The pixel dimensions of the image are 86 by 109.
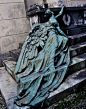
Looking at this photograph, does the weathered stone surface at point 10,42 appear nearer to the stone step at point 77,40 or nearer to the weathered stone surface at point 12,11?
the weathered stone surface at point 12,11

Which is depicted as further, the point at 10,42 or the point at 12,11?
the point at 10,42

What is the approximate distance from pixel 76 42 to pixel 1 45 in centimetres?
267

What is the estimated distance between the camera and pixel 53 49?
2.92 metres

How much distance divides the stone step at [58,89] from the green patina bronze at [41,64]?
0.36 ft

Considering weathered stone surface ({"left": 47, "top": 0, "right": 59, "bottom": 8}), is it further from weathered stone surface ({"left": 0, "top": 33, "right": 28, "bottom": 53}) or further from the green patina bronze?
the green patina bronze

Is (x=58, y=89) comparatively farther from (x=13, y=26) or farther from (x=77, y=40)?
(x=13, y=26)

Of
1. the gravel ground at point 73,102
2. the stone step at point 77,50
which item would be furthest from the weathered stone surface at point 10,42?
the gravel ground at point 73,102

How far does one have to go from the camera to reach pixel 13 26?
15.4ft

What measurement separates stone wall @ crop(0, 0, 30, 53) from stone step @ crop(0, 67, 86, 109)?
1858 millimetres

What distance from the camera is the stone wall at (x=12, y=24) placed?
14.8 ft

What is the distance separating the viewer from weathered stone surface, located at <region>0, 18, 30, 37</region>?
452 cm

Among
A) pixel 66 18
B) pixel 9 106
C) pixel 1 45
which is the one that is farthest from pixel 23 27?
pixel 9 106

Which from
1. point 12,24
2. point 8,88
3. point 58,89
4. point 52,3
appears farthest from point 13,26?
point 58,89

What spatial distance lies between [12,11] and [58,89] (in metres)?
3.45
